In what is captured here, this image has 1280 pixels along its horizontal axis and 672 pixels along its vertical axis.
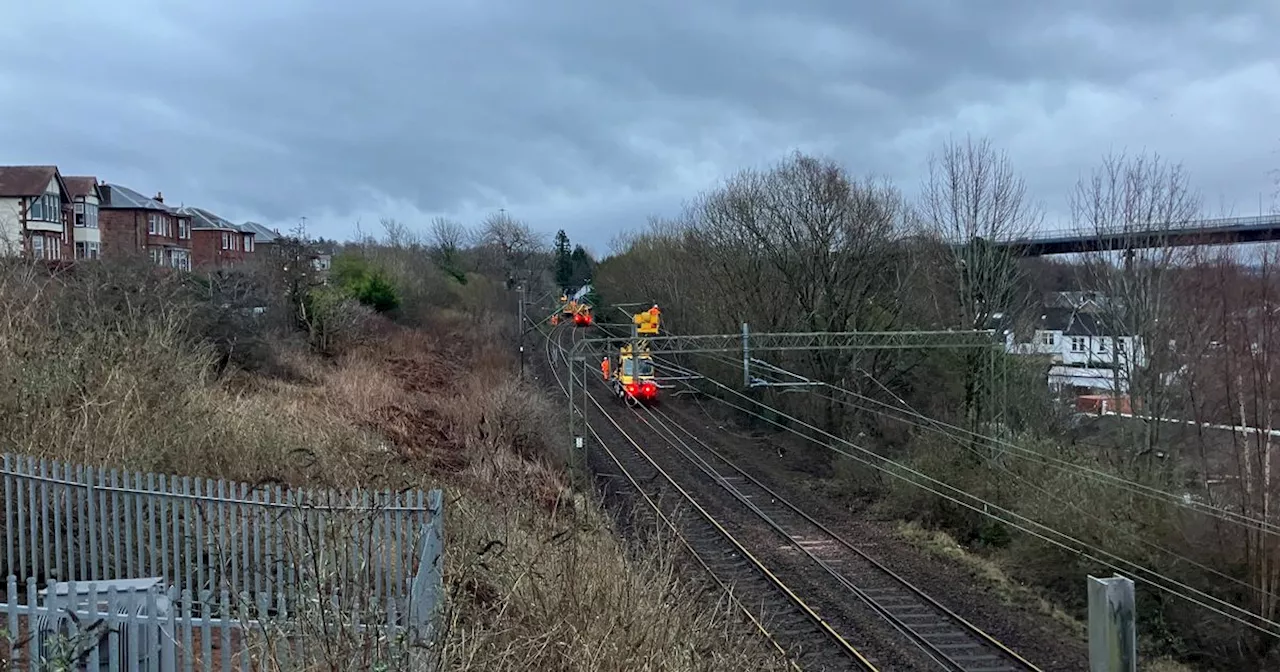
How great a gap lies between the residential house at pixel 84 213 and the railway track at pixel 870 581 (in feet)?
121

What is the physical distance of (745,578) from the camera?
57.7 ft

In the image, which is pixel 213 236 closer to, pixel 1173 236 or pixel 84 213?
pixel 84 213

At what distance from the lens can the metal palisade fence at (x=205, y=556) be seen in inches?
200

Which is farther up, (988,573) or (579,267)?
(579,267)

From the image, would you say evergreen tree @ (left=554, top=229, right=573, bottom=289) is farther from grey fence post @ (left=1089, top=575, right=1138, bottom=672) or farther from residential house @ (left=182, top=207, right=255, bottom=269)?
grey fence post @ (left=1089, top=575, right=1138, bottom=672)

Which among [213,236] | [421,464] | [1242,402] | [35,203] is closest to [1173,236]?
[1242,402]

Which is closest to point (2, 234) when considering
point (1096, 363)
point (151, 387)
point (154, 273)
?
point (154, 273)

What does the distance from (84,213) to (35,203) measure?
5945mm

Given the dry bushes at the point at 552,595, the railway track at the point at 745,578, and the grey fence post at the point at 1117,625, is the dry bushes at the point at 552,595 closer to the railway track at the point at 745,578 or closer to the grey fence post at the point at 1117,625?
the railway track at the point at 745,578

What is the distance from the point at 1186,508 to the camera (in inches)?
666

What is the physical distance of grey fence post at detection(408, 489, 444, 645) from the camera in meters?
5.43

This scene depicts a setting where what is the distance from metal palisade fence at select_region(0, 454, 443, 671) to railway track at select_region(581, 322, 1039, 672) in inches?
361

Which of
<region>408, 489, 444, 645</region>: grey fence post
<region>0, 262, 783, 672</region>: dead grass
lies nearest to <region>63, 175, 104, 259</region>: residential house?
<region>0, 262, 783, 672</region>: dead grass

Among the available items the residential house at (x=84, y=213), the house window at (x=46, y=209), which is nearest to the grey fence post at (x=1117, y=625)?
the house window at (x=46, y=209)
